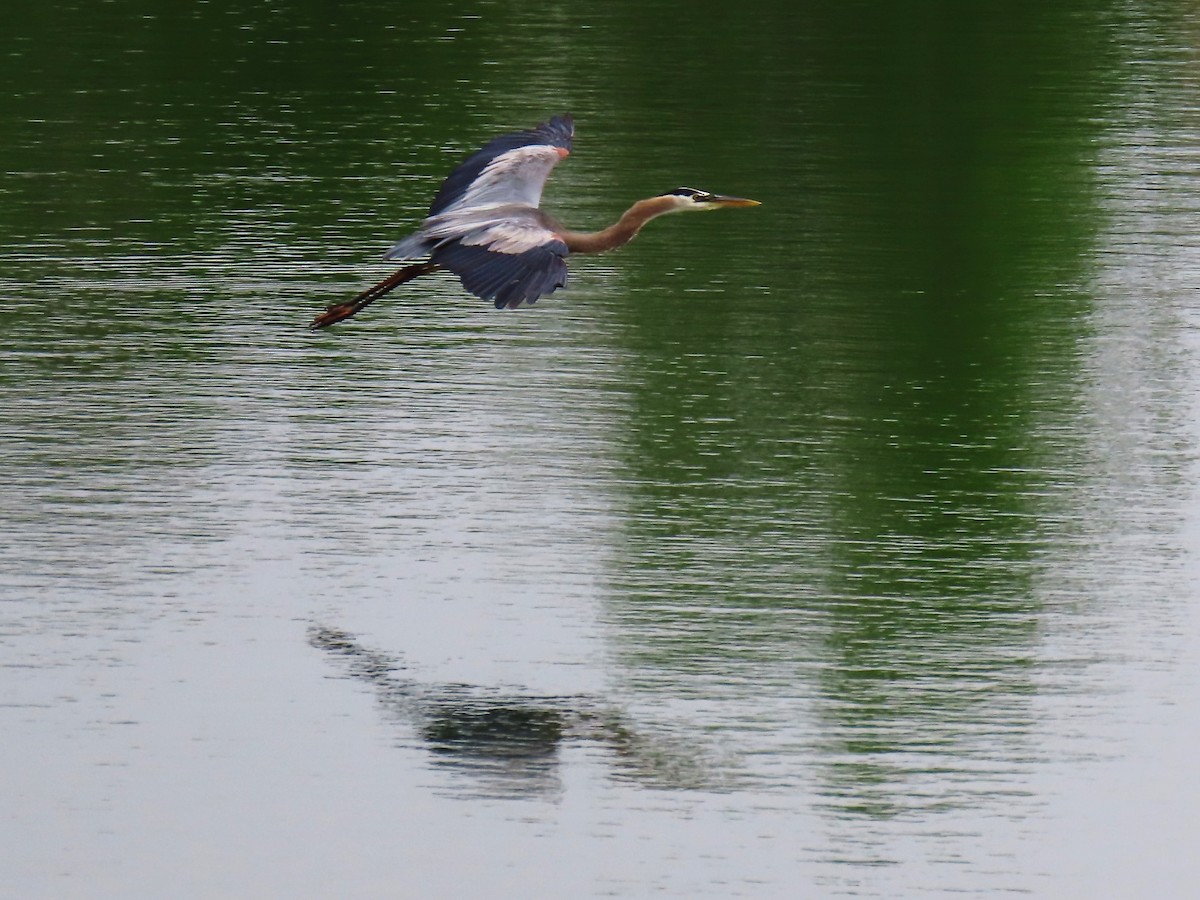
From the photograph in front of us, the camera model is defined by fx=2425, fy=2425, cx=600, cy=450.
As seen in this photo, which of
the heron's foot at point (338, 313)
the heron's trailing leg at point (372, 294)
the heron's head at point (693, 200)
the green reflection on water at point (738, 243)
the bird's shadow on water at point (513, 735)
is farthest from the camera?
the heron's foot at point (338, 313)

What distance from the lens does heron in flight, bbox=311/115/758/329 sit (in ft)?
31.8

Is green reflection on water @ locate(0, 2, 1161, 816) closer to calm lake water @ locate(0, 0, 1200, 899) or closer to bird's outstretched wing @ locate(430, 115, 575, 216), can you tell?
calm lake water @ locate(0, 0, 1200, 899)

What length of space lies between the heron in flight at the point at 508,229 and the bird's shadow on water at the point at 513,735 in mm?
1879

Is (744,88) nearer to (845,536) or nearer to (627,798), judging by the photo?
(845,536)

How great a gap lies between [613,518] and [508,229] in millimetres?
1300

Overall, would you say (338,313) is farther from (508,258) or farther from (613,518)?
(613,518)

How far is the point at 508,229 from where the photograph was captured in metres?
10.2

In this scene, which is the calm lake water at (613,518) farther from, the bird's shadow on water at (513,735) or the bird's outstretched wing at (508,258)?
the bird's outstretched wing at (508,258)

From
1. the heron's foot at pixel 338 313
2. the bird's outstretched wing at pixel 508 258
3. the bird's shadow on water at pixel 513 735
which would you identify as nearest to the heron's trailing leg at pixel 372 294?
the heron's foot at pixel 338 313

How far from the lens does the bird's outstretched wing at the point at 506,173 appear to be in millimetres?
10930

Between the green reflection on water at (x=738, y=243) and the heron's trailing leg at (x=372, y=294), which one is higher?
the heron's trailing leg at (x=372, y=294)

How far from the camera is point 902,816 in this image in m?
7.23

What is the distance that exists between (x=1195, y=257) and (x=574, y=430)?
17.0 ft

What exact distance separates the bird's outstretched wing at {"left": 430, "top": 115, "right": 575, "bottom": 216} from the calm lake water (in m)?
1.07
